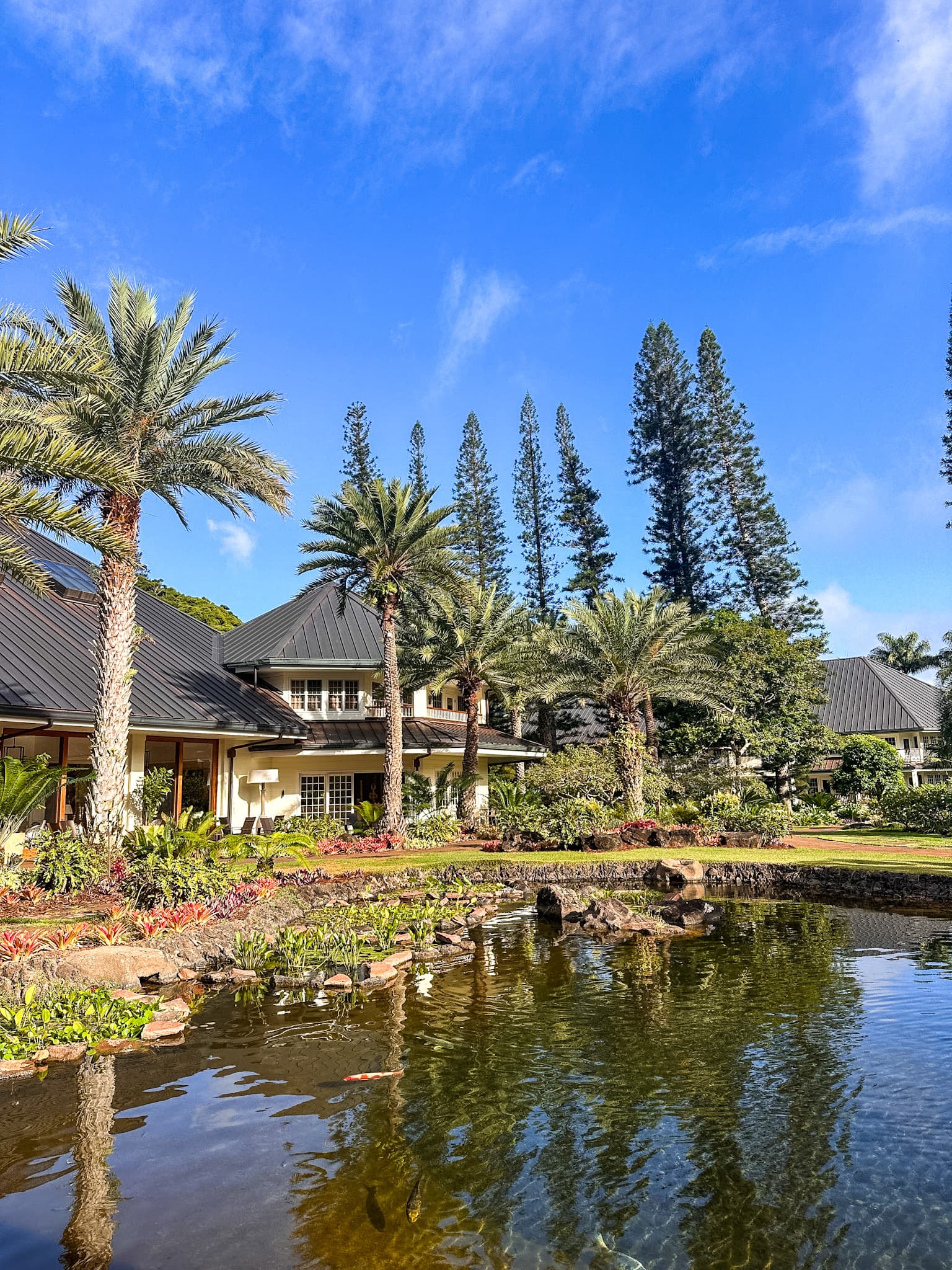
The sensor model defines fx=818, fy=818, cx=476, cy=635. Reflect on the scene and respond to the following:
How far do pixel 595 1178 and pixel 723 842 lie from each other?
18.4 meters

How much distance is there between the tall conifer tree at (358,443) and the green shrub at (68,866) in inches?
1330

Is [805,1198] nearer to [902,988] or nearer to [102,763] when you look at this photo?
[902,988]

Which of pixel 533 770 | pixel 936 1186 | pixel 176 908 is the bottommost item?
pixel 936 1186

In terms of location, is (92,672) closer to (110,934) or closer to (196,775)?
(196,775)

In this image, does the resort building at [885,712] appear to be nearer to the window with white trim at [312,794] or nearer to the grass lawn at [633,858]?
the grass lawn at [633,858]

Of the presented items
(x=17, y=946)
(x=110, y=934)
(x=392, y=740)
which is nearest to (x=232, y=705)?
(x=392, y=740)

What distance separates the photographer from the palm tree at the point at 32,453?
10180 mm

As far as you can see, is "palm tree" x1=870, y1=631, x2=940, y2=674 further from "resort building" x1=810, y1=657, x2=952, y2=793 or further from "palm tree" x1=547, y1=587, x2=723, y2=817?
"palm tree" x1=547, y1=587, x2=723, y2=817

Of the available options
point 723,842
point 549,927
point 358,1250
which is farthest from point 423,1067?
point 723,842

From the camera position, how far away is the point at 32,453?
10227 millimetres

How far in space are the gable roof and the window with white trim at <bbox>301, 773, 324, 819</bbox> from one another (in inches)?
1105

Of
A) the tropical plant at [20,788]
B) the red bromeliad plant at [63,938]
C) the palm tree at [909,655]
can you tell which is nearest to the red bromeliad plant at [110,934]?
the red bromeliad plant at [63,938]

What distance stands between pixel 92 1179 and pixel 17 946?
15.3 ft

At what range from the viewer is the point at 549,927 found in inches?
547
